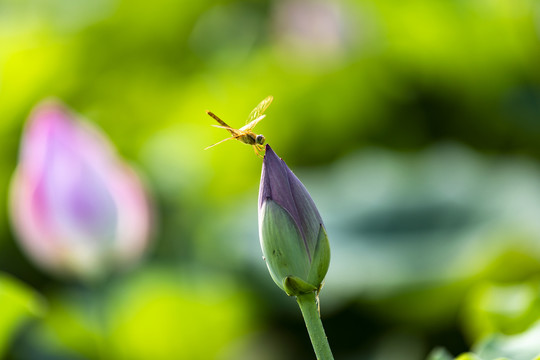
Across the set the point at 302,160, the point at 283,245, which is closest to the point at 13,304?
the point at 283,245

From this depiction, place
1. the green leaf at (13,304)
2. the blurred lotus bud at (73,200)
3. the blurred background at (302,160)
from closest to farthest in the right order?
1. the green leaf at (13,304)
2. the blurred lotus bud at (73,200)
3. the blurred background at (302,160)

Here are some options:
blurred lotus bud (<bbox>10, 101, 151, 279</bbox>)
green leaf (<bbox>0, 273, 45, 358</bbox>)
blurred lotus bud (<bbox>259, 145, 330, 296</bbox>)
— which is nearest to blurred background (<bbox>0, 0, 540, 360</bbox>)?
blurred lotus bud (<bbox>10, 101, 151, 279</bbox>)

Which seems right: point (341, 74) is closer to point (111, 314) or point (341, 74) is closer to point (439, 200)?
point (439, 200)

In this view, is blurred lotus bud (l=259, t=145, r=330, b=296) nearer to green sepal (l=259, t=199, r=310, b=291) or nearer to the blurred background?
green sepal (l=259, t=199, r=310, b=291)

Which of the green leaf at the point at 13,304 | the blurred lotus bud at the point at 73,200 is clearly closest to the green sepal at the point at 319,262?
the green leaf at the point at 13,304

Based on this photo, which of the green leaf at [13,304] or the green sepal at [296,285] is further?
the green leaf at [13,304]

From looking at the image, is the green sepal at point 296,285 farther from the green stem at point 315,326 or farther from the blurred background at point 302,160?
the blurred background at point 302,160

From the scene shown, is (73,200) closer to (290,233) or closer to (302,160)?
(290,233)

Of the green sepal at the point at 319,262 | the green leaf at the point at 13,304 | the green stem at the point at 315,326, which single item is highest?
the green leaf at the point at 13,304
